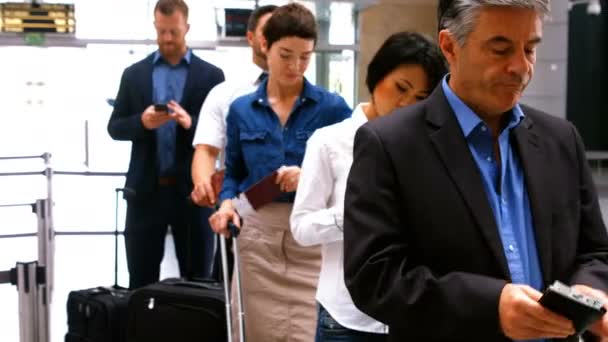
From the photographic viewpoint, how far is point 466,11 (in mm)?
1626

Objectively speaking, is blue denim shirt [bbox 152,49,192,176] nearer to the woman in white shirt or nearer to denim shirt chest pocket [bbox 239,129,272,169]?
denim shirt chest pocket [bbox 239,129,272,169]

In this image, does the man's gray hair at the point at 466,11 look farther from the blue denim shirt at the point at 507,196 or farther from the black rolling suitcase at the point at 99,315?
the black rolling suitcase at the point at 99,315

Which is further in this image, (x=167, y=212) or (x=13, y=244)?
(x=13, y=244)

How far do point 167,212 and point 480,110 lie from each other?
3.52 meters

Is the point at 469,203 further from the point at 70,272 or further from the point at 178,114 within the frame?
the point at 70,272

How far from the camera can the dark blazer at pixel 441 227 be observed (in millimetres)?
1583

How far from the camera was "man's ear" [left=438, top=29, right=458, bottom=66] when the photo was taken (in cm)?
167

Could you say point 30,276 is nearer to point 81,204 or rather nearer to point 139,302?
point 139,302

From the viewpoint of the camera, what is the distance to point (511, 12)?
1587mm

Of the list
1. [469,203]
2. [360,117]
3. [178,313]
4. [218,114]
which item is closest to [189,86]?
[218,114]

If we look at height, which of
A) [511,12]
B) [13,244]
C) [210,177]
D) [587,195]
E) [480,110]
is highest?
[511,12]

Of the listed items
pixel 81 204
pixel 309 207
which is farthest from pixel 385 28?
pixel 309 207

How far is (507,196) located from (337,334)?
0.98 m

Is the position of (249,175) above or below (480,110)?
below
